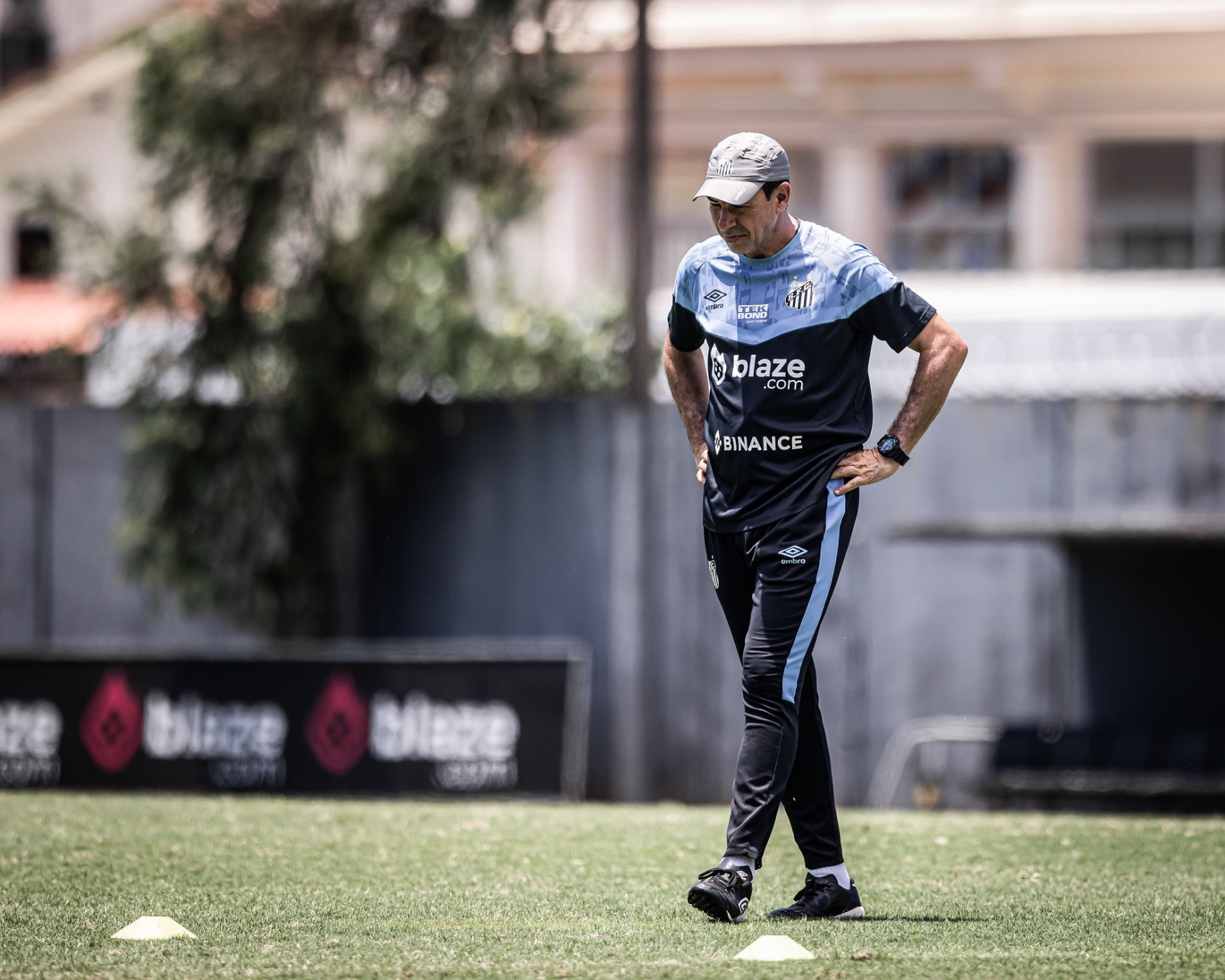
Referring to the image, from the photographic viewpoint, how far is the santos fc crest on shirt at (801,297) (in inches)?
194

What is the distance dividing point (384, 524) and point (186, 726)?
365 cm

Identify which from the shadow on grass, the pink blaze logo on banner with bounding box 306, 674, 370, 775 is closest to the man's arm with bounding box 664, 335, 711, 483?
the shadow on grass

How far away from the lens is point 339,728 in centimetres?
1168

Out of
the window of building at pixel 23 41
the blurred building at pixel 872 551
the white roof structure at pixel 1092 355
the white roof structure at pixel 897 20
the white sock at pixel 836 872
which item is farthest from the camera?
the window of building at pixel 23 41

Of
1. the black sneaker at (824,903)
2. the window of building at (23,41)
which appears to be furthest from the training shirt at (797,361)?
the window of building at (23,41)

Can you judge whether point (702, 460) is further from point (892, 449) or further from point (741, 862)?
point (741, 862)

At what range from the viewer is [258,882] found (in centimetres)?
554

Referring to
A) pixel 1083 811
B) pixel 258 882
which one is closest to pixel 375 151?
pixel 1083 811

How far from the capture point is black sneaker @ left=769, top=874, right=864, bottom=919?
4.94 m

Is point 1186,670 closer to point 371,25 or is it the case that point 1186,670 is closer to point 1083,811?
point 1083,811

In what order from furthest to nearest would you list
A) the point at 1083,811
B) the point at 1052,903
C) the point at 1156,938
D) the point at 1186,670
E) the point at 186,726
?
1. the point at 1186,670
2. the point at 1083,811
3. the point at 186,726
4. the point at 1052,903
5. the point at 1156,938

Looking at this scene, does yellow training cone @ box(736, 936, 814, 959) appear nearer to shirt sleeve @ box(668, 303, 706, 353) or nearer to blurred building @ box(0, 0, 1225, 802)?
shirt sleeve @ box(668, 303, 706, 353)

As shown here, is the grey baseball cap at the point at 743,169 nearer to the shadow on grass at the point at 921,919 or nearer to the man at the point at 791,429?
the man at the point at 791,429

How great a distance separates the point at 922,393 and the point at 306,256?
1064cm
